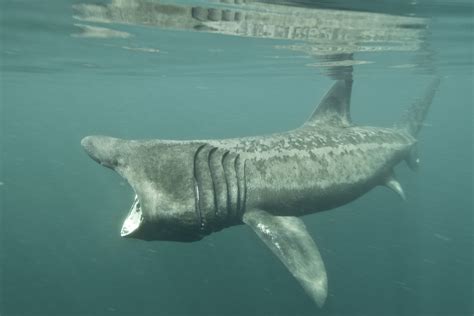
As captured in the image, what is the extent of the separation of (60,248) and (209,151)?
17.0m

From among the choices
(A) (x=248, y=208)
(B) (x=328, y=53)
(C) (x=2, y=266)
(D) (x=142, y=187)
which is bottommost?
(C) (x=2, y=266)

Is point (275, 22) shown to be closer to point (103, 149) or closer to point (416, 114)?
point (416, 114)

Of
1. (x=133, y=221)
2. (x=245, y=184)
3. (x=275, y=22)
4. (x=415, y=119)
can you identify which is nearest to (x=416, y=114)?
(x=415, y=119)

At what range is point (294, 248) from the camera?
5.62 m

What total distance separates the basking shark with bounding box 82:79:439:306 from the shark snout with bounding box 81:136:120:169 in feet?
0.05

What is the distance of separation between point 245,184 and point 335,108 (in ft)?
12.4

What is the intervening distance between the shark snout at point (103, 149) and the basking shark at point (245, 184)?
15 mm

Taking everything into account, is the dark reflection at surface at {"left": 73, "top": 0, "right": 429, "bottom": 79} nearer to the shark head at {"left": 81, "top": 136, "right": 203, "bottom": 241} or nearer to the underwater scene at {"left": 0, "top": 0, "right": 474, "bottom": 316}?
the underwater scene at {"left": 0, "top": 0, "right": 474, "bottom": 316}

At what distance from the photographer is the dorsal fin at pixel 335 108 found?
8570mm

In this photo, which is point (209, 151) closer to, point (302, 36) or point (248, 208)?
point (248, 208)

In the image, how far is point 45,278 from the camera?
1730 centimetres

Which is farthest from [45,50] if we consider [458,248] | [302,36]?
[458,248]

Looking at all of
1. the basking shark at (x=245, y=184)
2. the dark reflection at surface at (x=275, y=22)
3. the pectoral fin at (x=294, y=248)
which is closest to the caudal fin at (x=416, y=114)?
the dark reflection at surface at (x=275, y=22)

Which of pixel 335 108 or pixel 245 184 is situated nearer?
pixel 245 184
